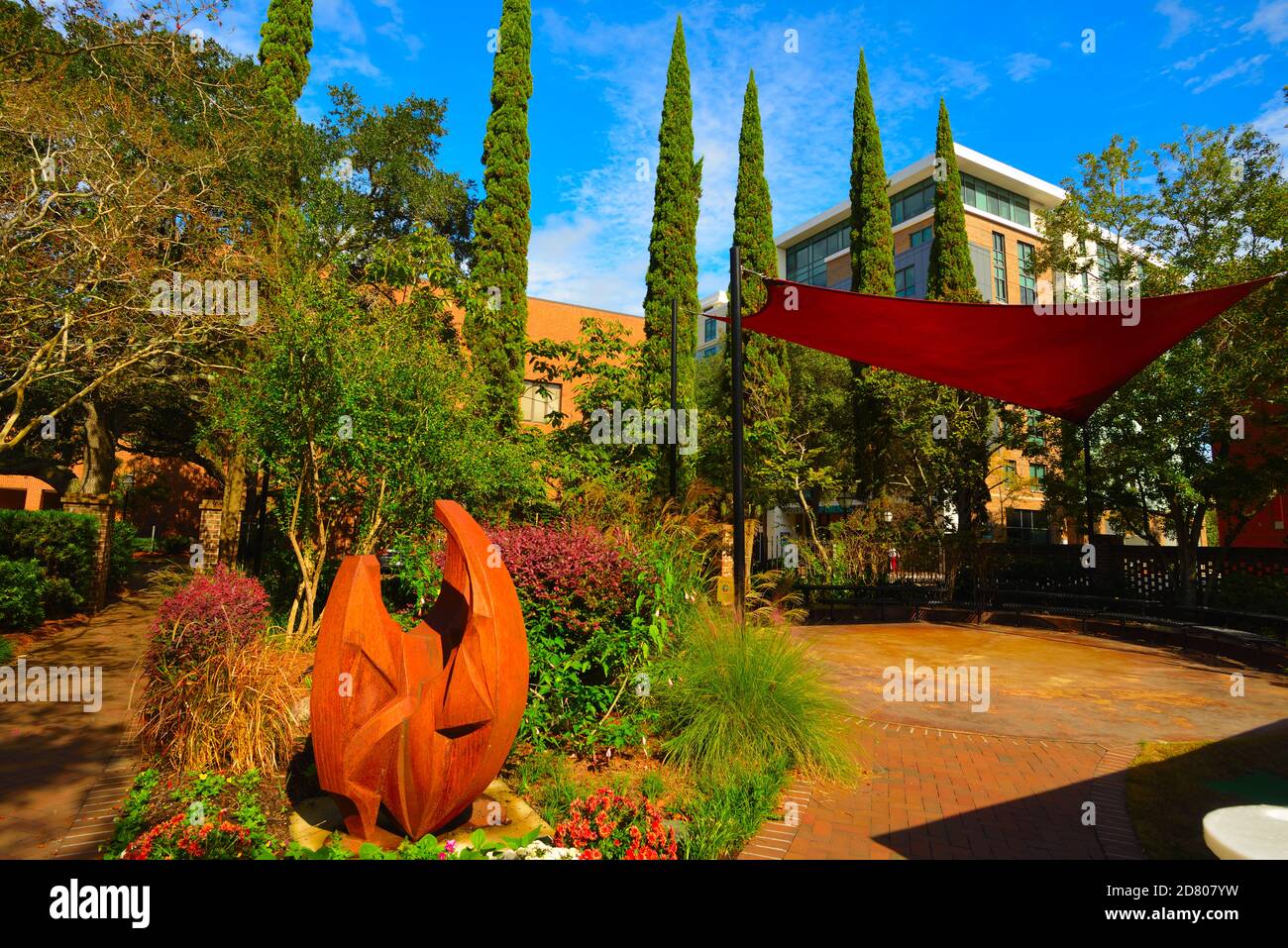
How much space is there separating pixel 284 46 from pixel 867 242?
1511 centimetres

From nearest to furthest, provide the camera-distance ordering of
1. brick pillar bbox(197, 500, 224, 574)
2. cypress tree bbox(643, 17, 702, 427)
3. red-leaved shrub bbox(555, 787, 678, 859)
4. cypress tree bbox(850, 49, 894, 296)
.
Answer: red-leaved shrub bbox(555, 787, 678, 859)
brick pillar bbox(197, 500, 224, 574)
cypress tree bbox(643, 17, 702, 427)
cypress tree bbox(850, 49, 894, 296)

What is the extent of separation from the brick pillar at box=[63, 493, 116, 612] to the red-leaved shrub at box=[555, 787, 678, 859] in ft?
38.6

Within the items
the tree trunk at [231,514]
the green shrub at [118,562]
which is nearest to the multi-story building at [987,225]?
the tree trunk at [231,514]

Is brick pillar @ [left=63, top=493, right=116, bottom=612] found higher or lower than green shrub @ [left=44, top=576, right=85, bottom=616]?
higher

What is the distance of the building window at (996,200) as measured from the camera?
3491cm

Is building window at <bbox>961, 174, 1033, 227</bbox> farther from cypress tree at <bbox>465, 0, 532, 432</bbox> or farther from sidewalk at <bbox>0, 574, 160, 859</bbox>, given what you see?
sidewalk at <bbox>0, 574, 160, 859</bbox>

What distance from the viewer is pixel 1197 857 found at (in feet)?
11.8

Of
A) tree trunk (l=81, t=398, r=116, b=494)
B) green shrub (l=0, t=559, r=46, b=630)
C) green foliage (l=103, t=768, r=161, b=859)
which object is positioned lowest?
green foliage (l=103, t=768, r=161, b=859)

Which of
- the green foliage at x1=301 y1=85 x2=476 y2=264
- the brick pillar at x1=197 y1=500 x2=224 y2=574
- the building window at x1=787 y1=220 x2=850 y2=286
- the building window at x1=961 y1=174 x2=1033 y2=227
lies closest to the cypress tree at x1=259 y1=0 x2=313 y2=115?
the green foliage at x1=301 y1=85 x2=476 y2=264

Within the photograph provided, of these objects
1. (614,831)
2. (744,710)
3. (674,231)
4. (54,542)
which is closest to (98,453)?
(54,542)

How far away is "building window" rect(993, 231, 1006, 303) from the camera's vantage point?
35.1m

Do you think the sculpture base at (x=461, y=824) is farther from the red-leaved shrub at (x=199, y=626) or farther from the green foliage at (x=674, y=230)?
the green foliage at (x=674, y=230)
